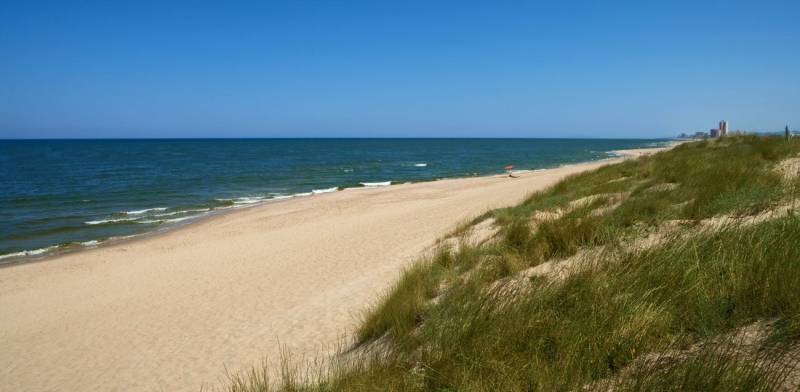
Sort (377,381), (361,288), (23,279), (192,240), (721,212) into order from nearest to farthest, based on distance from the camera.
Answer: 1. (377,381)
2. (721,212)
3. (361,288)
4. (23,279)
5. (192,240)

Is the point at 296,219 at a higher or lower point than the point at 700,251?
lower

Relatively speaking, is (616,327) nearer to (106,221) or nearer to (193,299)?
(193,299)

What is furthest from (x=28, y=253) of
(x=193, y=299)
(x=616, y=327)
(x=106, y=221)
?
(x=616, y=327)

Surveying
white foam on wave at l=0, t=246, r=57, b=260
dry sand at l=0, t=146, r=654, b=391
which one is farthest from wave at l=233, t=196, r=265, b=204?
white foam on wave at l=0, t=246, r=57, b=260

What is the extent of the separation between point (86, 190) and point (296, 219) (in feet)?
72.6

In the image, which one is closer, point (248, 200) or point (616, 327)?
point (616, 327)

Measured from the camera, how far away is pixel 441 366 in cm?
326

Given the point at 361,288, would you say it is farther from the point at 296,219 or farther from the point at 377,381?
the point at 296,219

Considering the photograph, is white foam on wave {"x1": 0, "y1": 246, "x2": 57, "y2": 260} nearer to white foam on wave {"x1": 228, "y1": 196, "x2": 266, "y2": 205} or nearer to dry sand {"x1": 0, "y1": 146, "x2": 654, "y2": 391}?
dry sand {"x1": 0, "y1": 146, "x2": 654, "y2": 391}

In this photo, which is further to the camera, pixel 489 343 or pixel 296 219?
pixel 296 219

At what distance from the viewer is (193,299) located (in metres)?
9.73

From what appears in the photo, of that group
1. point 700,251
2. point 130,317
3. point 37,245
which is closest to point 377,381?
point 700,251

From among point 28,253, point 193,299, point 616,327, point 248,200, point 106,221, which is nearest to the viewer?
point 616,327

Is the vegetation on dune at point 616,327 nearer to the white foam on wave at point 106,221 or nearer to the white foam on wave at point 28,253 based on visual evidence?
the white foam on wave at point 28,253
